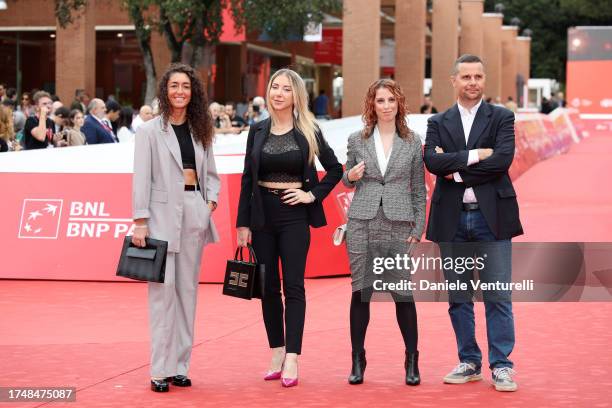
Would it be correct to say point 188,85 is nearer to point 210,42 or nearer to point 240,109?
point 210,42

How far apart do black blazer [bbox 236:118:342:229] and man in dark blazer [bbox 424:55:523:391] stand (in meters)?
A: 0.70

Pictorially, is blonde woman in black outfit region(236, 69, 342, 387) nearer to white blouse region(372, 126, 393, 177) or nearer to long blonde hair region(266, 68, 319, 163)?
long blonde hair region(266, 68, 319, 163)

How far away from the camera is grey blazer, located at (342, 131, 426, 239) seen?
7.73 meters

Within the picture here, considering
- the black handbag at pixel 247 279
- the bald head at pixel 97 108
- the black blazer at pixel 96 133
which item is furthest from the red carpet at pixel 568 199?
the black handbag at pixel 247 279

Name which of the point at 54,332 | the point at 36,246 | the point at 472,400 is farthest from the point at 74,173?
the point at 472,400

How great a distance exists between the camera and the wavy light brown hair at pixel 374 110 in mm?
7871

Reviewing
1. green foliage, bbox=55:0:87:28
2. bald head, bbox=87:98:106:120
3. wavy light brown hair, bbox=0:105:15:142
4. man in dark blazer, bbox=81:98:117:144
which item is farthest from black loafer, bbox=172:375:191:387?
green foliage, bbox=55:0:87:28

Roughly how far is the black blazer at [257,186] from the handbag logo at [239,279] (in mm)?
306

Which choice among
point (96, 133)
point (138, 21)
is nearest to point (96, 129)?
point (96, 133)

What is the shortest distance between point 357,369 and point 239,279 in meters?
0.93

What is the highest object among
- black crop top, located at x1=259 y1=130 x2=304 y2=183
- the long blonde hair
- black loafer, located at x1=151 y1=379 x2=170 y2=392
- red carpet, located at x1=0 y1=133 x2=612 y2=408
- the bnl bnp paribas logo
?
the long blonde hair

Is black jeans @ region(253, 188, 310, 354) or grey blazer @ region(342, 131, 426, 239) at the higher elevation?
grey blazer @ region(342, 131, 426, 239)

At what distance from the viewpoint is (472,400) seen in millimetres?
7418

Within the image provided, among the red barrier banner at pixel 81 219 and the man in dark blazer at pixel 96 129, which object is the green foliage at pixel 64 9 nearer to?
the man in dark blazer at pixel 96 129
